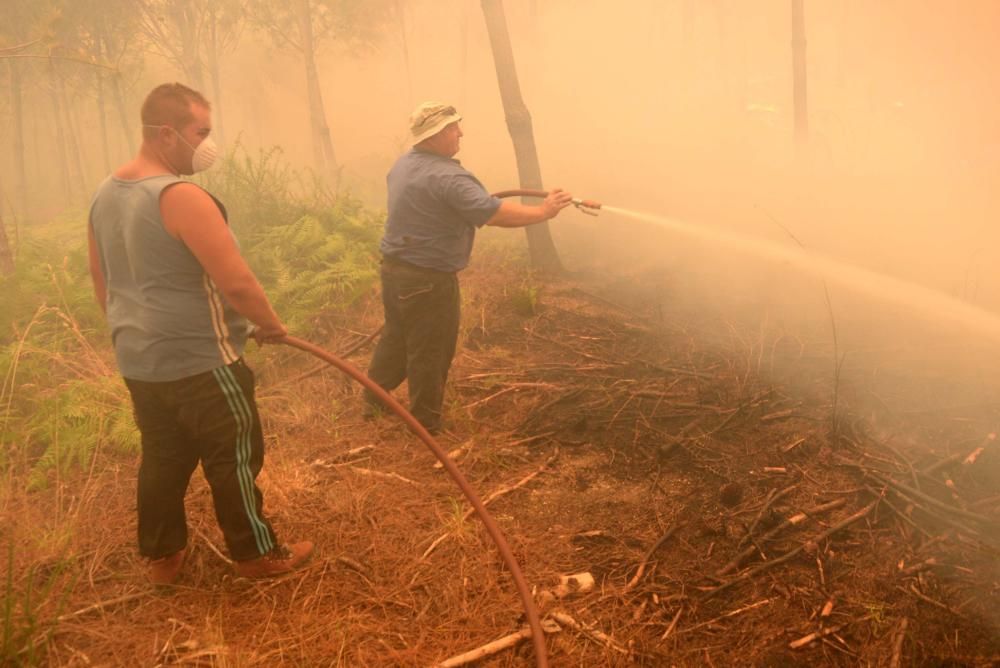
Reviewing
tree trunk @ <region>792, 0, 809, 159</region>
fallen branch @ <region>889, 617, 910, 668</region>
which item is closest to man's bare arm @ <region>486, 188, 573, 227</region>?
fallen branch @ <region>889, 617, 910, 668</region>

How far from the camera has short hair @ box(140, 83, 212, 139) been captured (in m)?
2.75

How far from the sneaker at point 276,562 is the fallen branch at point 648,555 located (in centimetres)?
165

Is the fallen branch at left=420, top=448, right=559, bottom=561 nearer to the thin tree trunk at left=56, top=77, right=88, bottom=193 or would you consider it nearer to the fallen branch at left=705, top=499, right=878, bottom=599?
the fallen branch at left=705, top=499, right=878, bottom=599

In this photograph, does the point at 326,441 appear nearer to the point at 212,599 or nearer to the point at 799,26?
the point at 212,599

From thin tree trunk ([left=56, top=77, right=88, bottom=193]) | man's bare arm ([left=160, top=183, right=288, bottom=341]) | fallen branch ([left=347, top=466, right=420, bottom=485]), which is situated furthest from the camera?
thin tree trunk ([left=56, top=77, right=88, bottom=193])

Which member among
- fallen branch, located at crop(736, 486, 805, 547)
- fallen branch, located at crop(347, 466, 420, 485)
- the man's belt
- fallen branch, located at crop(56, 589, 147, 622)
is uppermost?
the man's belt

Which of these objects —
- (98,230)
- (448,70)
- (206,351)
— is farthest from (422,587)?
(448,70)

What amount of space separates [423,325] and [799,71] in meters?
12.0

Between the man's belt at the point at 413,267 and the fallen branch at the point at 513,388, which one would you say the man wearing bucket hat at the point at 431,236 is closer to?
the man's belt at the point at 413,267

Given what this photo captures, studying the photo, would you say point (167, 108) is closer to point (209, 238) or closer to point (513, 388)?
point (209, 238)

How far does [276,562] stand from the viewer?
10.9ft

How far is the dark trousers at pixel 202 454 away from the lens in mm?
2943

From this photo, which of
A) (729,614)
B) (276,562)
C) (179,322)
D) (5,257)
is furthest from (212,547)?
(5,257)

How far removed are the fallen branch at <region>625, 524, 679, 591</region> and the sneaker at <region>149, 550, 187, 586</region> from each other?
7.22 feet
